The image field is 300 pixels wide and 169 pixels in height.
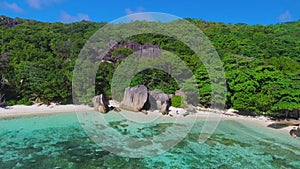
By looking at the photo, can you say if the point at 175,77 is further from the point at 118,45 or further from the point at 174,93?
the point at 118,45

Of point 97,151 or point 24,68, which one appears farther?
point 24,68

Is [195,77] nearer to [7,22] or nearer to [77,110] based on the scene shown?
[77,110]

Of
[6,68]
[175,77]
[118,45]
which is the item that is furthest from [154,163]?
[118,45]

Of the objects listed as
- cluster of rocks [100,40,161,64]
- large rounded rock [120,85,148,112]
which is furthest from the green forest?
large rounded rock [120,85,148,112]

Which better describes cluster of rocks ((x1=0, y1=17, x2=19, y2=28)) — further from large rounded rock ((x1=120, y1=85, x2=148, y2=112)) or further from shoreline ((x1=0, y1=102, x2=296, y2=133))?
large rounded rock ((x1=120, y1=85, x2=148, y2=112))

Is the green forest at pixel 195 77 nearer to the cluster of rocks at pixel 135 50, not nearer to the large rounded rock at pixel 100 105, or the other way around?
the cluster of rocks at pixel 135 50

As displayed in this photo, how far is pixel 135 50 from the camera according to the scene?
27.2 m

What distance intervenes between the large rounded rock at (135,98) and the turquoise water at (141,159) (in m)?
3.39

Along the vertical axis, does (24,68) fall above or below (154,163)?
above

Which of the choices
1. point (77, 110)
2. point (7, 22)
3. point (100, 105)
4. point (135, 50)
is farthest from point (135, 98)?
point (7, 22)

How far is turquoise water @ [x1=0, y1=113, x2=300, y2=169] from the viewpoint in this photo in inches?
354

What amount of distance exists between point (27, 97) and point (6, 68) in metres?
3.02

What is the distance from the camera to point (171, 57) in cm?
2145

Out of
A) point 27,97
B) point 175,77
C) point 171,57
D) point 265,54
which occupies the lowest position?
point 27,97
